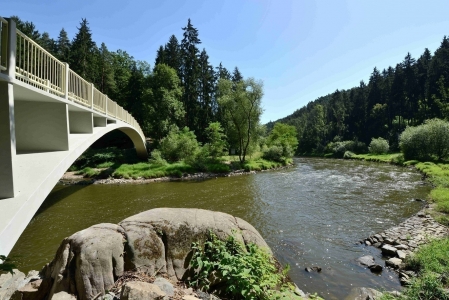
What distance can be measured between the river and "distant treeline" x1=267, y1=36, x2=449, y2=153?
1892 inches

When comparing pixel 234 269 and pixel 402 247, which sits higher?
pixel 234 269

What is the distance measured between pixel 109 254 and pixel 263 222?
8.59m

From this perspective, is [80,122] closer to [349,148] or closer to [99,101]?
[99,101]

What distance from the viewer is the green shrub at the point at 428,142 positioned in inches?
1344

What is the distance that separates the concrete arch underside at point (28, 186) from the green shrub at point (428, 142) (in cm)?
4441

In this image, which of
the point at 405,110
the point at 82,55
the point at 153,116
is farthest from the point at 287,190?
the point at 405,110

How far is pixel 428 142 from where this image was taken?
35219 mm

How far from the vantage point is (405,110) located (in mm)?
65688

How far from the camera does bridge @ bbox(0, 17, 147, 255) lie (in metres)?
4.25

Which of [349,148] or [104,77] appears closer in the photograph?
[104,77]

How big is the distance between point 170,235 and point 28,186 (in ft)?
9.93

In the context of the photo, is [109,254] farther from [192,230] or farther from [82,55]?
[82,55]

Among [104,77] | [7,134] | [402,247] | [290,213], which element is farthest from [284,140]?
[7,134]

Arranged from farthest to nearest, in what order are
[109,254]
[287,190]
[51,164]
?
[287,190]
[51,164]
[109,254]
